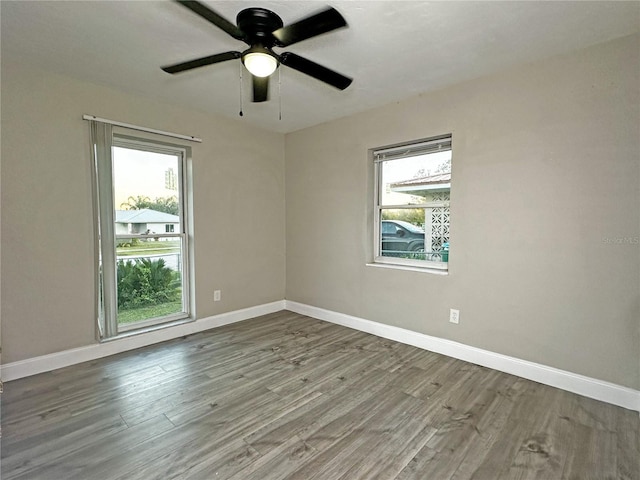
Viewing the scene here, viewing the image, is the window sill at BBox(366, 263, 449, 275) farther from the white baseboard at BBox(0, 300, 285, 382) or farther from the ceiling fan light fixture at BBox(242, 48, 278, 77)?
the ceiling fan light fixture at BBox(242, 48, 278, 77)

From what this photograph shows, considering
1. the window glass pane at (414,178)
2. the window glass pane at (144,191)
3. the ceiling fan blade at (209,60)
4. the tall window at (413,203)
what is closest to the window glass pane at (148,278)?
the window glass pane at (144,191)

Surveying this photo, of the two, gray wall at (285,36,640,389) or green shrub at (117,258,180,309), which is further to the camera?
green shrub at (117,258,180,309)

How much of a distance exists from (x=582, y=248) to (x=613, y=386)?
0.97 metres

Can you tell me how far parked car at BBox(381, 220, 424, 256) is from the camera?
3.33 meters

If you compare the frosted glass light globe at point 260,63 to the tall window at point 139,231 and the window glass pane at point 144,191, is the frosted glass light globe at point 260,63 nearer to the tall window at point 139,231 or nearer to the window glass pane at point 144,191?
the tall window at point 139,231

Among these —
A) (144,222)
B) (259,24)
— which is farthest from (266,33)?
(144,222)

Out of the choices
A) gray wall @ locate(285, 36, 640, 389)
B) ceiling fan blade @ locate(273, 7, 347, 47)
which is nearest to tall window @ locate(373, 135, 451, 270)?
gray wall @ locate(285, 36, 640, 389)

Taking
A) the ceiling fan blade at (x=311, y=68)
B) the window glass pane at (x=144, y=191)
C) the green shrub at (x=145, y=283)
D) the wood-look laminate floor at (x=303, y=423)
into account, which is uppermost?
the ceiling fan blade at (x=311, y=68)

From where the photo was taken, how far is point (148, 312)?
3.39m

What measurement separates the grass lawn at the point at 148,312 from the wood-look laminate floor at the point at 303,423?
17.4 inches

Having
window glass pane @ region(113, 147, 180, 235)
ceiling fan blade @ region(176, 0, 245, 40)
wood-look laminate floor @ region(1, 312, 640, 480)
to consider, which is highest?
ceiling fan blade @ region(176, 0, 245, 40)

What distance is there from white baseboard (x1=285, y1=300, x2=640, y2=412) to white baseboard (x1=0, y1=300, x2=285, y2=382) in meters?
1.34

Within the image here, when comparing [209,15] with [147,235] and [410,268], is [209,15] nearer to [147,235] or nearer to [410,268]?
[147,235]

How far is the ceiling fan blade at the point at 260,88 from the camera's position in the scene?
2.04 metres
